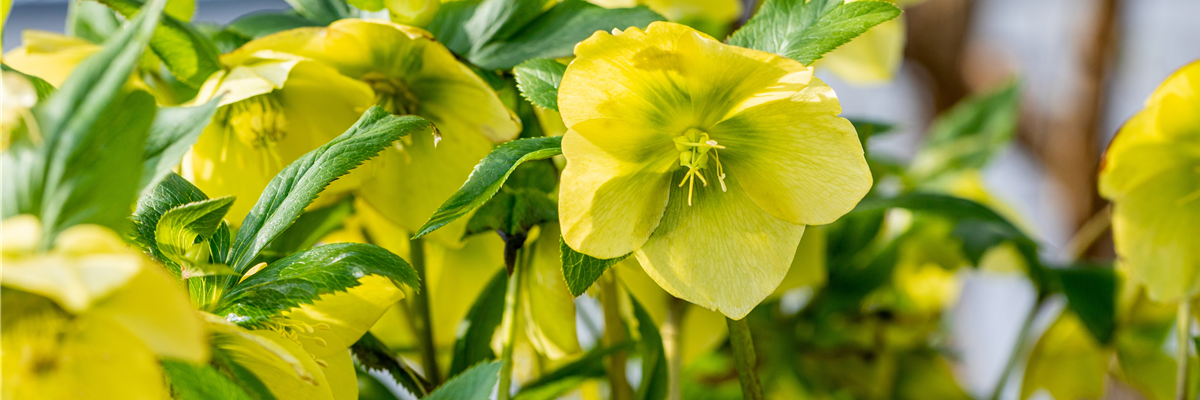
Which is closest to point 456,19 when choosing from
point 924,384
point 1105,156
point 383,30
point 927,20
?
point 383,30

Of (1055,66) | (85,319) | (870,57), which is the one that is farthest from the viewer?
(1055,66)

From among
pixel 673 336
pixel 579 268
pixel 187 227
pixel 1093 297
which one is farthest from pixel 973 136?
pixel 187 227

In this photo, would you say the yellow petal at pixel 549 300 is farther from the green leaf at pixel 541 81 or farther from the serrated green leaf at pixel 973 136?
the serrated green leaf at pixel 973 136

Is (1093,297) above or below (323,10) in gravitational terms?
below

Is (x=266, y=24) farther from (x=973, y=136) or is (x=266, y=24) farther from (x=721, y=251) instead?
(x=973, y=136)

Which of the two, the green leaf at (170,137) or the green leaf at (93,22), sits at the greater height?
→ the green leaf at (170,137)

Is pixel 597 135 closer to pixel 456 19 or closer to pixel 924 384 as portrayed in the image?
pixel 456 19

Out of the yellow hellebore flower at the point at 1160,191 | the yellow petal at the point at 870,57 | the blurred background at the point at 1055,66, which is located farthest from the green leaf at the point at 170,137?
the blurred background at the point at 1055,66
